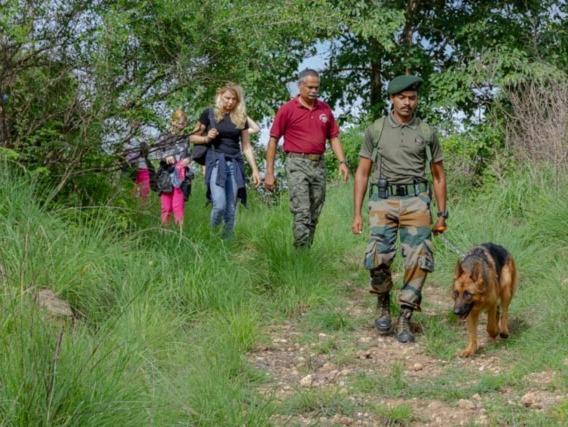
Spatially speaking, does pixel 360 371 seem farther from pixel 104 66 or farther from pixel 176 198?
pixel 176 198

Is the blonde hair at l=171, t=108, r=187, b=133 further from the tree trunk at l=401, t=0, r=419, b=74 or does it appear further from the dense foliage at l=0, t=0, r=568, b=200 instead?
the tree trunk at l=401, t=0, r=419, b=74

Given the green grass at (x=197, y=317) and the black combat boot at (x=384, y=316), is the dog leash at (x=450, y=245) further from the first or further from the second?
the black combat boot at (x=384, y=316)

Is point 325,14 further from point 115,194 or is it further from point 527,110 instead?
point 115,194

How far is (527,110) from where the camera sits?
35.1ft

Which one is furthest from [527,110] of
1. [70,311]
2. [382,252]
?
[70,311]

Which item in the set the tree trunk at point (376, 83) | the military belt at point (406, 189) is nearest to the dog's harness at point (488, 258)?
the military belt at point (406, 189)

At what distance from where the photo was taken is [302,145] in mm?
6980

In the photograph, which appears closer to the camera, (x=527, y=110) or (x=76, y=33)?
(x=76, y=33)

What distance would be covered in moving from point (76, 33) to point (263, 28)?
2.01 metres

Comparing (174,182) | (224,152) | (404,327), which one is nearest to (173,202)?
(174,182)

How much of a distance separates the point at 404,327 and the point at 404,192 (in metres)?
1.02

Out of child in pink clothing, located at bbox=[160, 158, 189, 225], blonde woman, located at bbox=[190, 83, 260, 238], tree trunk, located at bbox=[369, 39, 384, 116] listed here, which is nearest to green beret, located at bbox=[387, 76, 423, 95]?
blonde woman, located at bbox=[190, 83, 260, 238]

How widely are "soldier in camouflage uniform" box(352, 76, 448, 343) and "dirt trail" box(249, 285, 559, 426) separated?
0.36 m

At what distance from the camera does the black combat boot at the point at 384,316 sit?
601 cm
